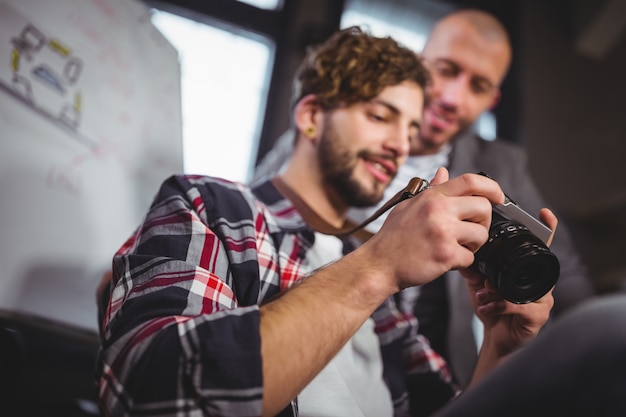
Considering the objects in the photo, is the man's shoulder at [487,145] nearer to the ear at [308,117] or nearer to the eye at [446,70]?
the eye at [446,70]

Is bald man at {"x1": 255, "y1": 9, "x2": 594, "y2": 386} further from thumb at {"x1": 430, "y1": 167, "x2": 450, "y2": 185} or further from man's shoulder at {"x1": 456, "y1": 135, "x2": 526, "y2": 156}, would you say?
thumb at {"x1": 430, "y1": 167, "x2": 450, "y2": 185}

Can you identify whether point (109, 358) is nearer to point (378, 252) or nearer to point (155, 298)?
point (155, 298)

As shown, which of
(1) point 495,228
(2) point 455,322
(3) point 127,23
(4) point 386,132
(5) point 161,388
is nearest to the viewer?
(5) point 161,388

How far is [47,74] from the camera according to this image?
970mm

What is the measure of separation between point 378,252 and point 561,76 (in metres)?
2.41

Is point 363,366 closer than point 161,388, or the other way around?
point 161,388

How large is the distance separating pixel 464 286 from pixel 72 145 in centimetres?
87

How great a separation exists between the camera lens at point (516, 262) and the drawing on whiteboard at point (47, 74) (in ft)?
2.78

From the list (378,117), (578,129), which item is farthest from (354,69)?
(578,129)

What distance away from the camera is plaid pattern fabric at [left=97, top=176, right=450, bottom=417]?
457 millimetres

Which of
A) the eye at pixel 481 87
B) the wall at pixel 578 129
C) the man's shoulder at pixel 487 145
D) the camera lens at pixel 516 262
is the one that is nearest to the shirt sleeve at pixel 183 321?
the camera lens at pixel 516 262

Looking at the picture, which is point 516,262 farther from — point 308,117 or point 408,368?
point 308,117

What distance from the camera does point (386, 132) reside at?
0.96 m

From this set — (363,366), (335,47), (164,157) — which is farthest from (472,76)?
(363,366)
